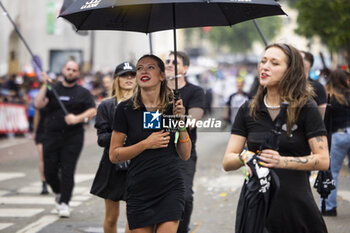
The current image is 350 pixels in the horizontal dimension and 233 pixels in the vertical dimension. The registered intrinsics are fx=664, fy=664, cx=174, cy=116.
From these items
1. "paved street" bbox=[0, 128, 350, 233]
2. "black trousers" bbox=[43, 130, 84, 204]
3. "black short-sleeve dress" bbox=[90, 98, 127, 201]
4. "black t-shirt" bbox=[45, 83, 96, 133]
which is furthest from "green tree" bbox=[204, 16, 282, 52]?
"black short-sleeve dress" bbox=[90, 98, 127, 201]

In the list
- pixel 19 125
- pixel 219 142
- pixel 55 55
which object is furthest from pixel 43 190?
pixel 55 55

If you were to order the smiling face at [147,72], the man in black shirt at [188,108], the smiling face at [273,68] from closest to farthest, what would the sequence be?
the smiling face at [273,68] < the smiling face at [147,72] < the man in black shirt at [188,108]

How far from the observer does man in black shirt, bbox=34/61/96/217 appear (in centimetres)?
830

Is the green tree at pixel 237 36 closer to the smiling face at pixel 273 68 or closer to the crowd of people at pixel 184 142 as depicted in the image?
the crowd of people at pixel 184 142

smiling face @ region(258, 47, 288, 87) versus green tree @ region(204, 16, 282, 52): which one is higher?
green tree @ region(204, 16, 282, 52)

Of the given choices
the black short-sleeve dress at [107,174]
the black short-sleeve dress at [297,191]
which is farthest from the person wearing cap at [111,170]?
the black short-sleeve dress at [297,191]

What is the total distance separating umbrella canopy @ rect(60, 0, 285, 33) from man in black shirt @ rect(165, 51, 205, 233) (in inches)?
38.2

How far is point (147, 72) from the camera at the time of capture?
15.6 feet

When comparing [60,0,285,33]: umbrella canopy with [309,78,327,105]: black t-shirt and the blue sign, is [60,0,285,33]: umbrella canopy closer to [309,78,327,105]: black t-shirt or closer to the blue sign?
the blue sign

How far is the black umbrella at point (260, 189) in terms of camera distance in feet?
12.1

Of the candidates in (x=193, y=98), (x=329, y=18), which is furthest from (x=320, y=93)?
(x=329, y=18)

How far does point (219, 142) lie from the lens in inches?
751

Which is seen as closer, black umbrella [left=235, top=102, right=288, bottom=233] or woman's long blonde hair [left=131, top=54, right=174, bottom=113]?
black umbrella [left=235, top=102, right=288, bottom=233]

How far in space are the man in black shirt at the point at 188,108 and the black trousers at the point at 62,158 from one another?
2.05 metres
